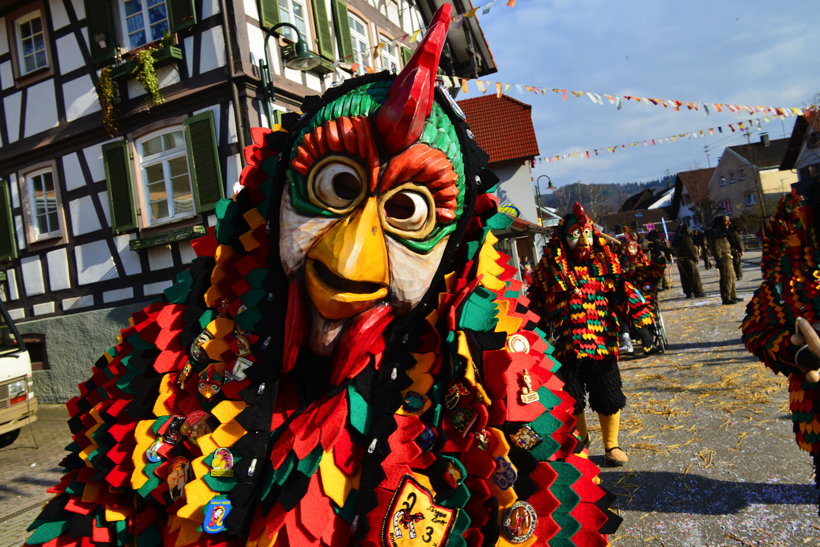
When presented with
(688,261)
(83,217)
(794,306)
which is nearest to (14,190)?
(83,217)

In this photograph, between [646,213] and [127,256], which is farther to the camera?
[646,213]

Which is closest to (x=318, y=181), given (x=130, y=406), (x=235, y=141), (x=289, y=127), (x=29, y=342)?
(x=289, y=127)

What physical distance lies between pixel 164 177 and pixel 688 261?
10.4m

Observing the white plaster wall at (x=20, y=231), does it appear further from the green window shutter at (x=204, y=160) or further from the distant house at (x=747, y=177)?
the distant house at (x=747, y=177)

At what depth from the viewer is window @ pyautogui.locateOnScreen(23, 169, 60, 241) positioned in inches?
345

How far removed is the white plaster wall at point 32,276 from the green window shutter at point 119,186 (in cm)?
205

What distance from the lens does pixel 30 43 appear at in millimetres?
8828

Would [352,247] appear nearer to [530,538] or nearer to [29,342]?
[530,538]

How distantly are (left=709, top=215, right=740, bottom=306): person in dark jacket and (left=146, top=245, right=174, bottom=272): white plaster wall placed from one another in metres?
9.67

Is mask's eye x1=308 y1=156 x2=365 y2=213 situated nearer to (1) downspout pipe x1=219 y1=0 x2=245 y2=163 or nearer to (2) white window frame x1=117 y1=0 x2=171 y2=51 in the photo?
(1) downspout pipe x1=219 y1=0 x2=245 y2=163

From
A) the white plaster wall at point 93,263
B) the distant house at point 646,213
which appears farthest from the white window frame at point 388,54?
the distant house at point 646,213

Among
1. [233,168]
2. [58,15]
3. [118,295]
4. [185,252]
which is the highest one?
[58,15]

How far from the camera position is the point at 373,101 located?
4.65 feet

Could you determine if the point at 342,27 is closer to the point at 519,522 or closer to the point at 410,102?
the point at 410,102
